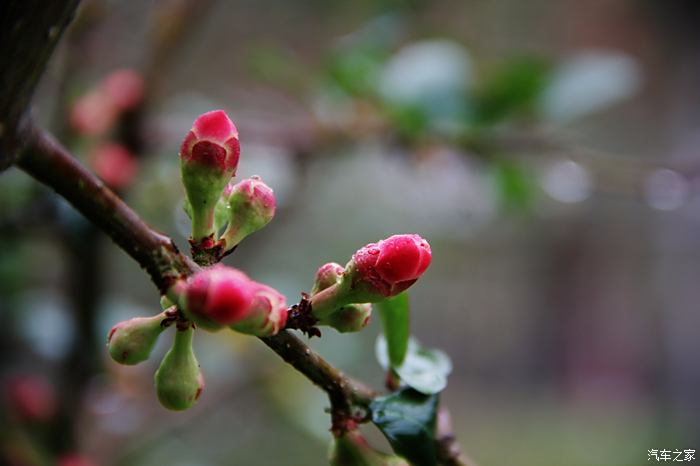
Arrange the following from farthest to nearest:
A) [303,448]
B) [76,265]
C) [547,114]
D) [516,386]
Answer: [516,386] → [303,448] → [547,114] → [76,265]

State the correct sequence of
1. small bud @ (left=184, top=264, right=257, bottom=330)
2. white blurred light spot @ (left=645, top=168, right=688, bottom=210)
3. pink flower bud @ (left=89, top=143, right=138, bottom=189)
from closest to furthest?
small bud @ (left=184, top=264, right=257, bottom=330), pink flower bud @ (left=89, top=143, right=138, bottom=189), white blurred light spot @ (left=645, top=168, right=688, bottom=210)

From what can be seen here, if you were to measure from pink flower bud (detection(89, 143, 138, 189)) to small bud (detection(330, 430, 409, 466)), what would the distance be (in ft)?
1.87

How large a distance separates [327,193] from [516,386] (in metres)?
1.93

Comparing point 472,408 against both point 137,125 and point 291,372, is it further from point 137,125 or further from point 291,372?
point 137,125

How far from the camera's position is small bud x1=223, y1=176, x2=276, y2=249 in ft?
1.13

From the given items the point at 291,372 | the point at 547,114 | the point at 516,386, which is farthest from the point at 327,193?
the point at 516,386

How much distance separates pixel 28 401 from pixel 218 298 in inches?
31.0

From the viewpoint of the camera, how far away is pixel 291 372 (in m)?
1.30

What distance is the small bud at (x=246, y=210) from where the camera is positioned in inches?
13.6

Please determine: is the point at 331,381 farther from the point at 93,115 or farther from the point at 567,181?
the point at 567,181

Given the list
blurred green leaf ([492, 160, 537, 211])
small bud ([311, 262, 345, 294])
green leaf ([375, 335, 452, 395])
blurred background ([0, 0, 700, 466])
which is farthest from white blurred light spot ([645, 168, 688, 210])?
small bud ([311, 262, 345, 294])

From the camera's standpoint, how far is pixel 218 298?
249 millimetres

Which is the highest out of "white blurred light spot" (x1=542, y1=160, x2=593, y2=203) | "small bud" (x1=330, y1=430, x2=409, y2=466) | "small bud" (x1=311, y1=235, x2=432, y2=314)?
"white blurred light spot" (x1=542, y1=160, x2=593, y2=203)

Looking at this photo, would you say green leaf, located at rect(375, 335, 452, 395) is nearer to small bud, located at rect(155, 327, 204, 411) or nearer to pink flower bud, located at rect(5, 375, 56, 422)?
small bud, located at rect(155, 327, 204, 411)
